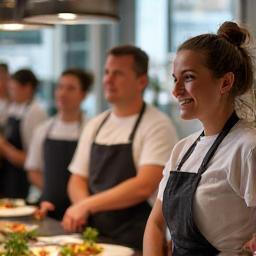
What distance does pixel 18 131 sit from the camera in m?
5.15

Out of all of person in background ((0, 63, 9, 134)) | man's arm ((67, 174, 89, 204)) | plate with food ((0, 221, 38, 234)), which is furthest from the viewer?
person in background ((0, 63, 9, 134))

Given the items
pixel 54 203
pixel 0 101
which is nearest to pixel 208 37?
pixel 54 203

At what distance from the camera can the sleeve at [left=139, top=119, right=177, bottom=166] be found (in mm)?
3193

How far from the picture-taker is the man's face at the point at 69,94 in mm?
4336

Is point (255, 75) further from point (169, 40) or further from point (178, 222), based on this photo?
point (169, 40)

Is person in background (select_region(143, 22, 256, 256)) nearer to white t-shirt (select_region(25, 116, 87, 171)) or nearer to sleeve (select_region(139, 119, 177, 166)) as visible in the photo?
sleeve (select_region(139, 119, 177, 166))

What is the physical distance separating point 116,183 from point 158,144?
0.88 feet

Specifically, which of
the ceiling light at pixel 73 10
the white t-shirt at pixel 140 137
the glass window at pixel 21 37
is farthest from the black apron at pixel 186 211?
the glass window at pixel 21 37

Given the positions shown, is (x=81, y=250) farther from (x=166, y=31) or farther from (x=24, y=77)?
(x=24, y=77)

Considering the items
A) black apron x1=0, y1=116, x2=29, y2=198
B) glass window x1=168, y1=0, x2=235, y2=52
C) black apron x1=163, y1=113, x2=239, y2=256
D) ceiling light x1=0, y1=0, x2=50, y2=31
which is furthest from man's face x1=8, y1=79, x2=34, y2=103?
black apron x1=163, y1=113, x2=239, y2=256

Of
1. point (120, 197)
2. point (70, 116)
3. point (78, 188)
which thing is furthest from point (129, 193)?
point (70, 116)

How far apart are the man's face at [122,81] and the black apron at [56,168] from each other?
932 millimetres

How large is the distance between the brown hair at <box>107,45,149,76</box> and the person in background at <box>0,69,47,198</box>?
1820mm

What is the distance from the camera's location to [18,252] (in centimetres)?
240
